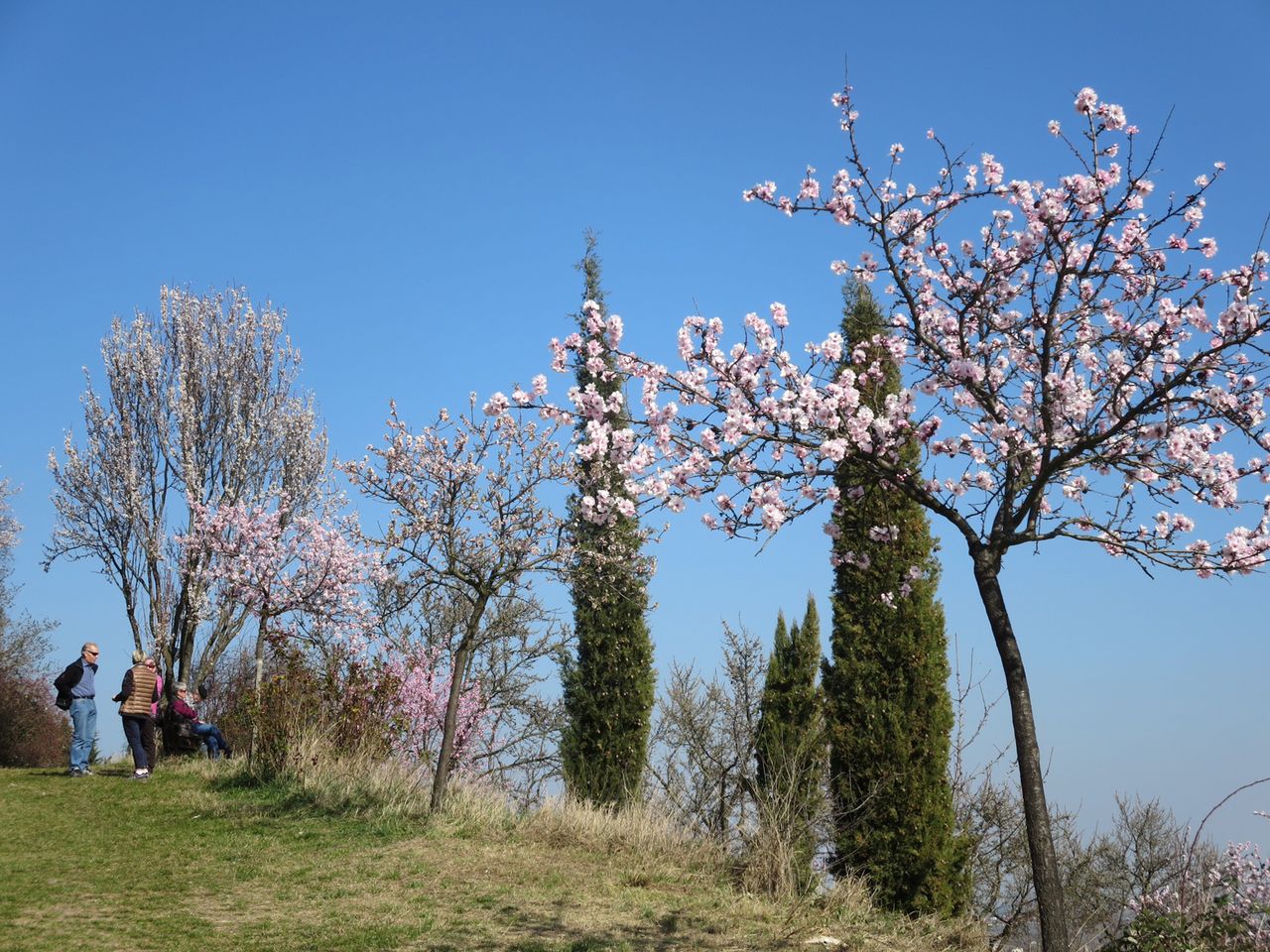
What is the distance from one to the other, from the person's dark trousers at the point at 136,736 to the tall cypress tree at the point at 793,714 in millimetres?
8963

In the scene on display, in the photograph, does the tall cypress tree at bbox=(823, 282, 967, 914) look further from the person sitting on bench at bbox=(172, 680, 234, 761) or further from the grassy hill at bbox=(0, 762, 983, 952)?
the person sitting on bench at bbox=(172, 680, 234, 761)

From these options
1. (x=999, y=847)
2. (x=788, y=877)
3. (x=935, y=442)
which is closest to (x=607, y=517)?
(x=935, y=442)

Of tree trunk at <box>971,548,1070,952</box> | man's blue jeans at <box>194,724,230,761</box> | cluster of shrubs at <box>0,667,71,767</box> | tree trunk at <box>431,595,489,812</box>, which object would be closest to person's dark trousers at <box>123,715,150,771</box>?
man's blue jeans at <box>194,724,230,761</box>

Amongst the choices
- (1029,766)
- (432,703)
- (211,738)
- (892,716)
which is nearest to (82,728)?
(211,738)

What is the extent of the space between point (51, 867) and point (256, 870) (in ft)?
7.89

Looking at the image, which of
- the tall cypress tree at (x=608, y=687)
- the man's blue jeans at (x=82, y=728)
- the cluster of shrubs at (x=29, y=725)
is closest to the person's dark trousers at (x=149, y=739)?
the man's blue jeans at (x=82, y=728)

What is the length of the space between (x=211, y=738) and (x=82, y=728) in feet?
6.44

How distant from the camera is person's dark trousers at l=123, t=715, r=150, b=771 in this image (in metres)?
14.6

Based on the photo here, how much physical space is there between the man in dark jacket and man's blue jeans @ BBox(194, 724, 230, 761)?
5.20 ft

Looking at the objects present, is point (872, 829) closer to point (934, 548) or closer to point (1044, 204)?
point (934, 548)

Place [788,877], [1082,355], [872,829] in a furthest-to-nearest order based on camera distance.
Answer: [872,829] < [788,877] < [1082,355]

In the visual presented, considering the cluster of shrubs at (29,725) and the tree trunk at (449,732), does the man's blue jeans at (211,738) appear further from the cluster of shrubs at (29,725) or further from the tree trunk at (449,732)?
the cluster of shrubs at (29,725)

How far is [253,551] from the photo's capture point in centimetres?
1872

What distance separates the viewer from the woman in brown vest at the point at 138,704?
1455 centimetres
